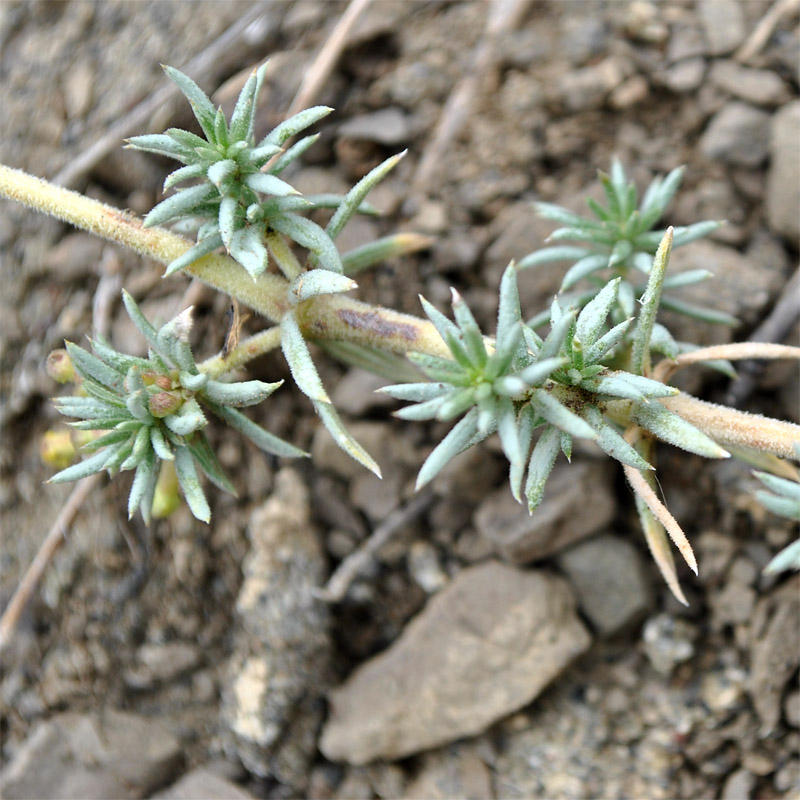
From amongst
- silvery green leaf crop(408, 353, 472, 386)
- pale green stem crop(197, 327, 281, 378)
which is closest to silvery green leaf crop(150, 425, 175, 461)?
pale green stem crop(197, 327, 281, 378)

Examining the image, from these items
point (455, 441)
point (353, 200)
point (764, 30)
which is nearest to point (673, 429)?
point (455, 441)

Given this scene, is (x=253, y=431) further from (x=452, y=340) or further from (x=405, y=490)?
(x=405, y=490)

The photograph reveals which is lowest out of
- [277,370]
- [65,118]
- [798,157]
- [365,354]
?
[798,157]

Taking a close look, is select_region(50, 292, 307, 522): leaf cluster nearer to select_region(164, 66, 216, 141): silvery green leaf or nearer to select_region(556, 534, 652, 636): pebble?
select_region(164, 66, 216, 141): silvery green leaf

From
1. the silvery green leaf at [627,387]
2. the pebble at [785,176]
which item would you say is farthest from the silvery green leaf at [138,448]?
the pebble at [785,176]

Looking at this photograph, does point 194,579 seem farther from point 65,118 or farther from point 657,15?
point 657,15

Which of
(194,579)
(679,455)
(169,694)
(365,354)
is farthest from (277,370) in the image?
(679,455)
